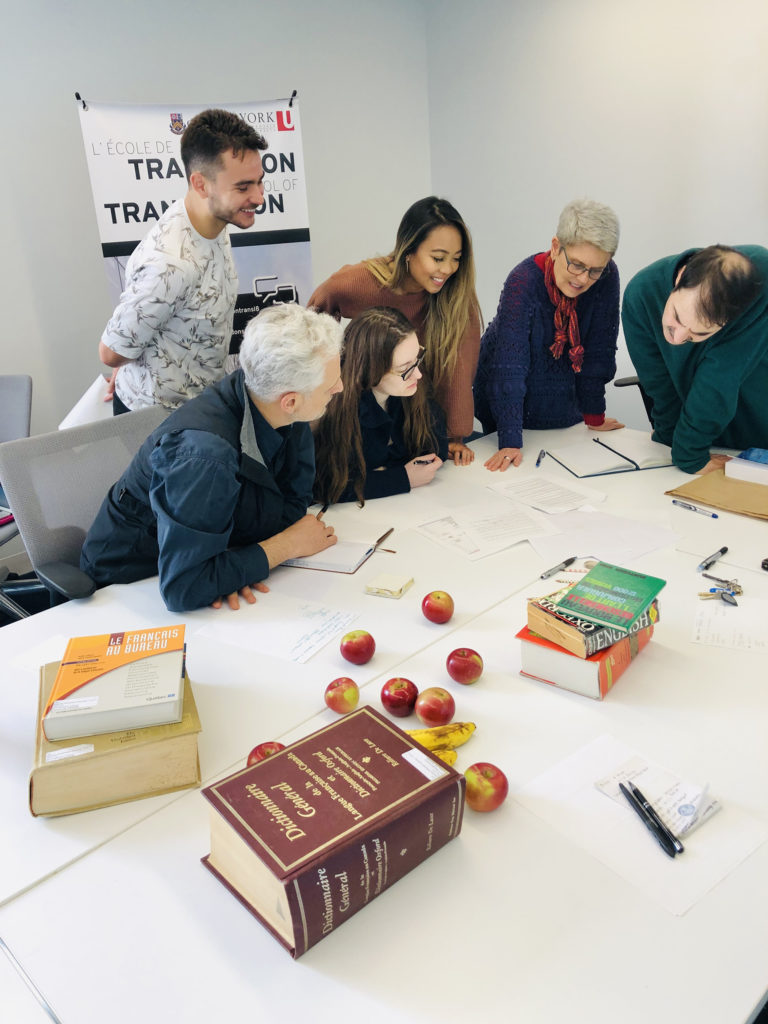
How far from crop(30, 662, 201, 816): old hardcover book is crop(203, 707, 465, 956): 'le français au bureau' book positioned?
0.56ft

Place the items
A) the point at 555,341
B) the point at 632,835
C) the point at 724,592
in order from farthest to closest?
the point at 555,341 < the point at 724,592 < the point at 632,835

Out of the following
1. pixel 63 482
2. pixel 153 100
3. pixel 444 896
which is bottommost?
pixel 444 896

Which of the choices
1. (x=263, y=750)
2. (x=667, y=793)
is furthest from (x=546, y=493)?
(x=263, y=750)

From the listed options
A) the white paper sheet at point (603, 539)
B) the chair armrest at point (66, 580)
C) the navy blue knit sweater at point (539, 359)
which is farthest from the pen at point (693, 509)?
the chair armrest at point (66, 580)

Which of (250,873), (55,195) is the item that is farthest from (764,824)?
(55,195)

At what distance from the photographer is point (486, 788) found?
41.9 inches

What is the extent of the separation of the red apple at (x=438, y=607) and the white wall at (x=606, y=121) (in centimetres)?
288

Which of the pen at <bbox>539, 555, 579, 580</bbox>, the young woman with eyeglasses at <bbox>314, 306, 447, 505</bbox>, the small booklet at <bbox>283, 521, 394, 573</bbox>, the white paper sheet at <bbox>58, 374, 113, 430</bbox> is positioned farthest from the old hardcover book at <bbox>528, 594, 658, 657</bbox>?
the white paper sheet at <bbox>58, 374, 113, 430</bbox>

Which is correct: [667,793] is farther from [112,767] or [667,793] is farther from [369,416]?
[369,416]

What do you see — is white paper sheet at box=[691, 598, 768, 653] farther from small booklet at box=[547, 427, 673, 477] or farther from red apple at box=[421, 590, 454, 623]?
small booklet at box=[547, 427, 673, 477]

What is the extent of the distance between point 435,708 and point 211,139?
1.75 m

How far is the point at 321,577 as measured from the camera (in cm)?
180

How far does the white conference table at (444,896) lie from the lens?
0.84 m

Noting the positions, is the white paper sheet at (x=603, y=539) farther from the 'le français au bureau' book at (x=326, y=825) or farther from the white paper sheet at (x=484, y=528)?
the 'le français au bureau' book at (x=326, y=825)
